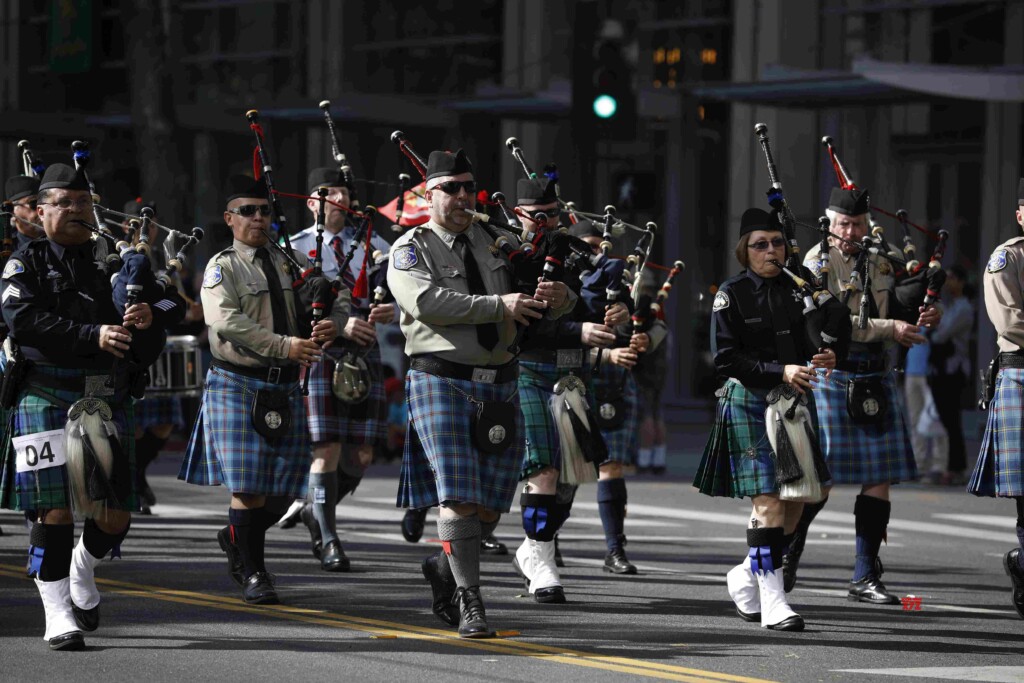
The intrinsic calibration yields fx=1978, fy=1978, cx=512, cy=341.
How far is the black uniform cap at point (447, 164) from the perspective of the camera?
8461mm

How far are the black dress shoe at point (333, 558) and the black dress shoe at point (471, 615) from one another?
237cm

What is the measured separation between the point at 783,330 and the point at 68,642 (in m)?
3.44

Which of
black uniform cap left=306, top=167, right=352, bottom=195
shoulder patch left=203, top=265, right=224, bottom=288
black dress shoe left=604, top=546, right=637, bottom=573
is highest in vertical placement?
black uniform cap left=306, top=167, right=352, bottom=195

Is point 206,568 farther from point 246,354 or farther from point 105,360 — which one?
point 105,360

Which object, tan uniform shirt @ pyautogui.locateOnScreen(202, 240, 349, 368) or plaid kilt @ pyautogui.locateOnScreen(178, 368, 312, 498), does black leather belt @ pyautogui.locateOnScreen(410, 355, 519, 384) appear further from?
plaid kilt @ pyautogui.locateOnScreen(178, 368, 312, 498)

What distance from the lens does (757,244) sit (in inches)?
358

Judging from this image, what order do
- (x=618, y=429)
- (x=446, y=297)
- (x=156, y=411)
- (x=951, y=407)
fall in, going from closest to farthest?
(x=446, y=297) → (x=618, y=429) → (x=156, y=411) → (x=951, y=407)

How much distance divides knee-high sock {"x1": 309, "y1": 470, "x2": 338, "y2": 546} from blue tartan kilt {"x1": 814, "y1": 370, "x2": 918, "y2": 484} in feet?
9.07

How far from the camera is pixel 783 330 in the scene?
9.01 meters

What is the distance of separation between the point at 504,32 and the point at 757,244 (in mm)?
16994

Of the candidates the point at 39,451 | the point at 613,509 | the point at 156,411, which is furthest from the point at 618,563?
the point at 39,451

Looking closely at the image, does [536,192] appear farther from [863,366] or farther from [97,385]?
[97,385]

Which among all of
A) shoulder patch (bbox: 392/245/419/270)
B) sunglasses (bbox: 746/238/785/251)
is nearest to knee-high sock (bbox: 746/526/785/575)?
sunglasses (bbox: 746/238/785/251)

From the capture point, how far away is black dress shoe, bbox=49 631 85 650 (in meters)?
7.90
